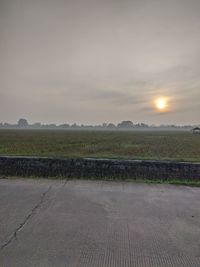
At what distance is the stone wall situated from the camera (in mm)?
6715

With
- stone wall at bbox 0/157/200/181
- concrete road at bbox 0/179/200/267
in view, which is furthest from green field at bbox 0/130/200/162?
concrete road at bbox 0/179/200/267

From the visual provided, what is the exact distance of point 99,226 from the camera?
11.6 ft

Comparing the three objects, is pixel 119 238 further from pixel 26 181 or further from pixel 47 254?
pixel 26 181

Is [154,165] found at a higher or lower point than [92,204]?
higher

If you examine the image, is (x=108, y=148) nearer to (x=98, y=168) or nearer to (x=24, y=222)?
(x=98, y=168)

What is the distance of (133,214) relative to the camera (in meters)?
4.06

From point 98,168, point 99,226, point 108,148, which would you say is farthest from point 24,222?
point 108,148

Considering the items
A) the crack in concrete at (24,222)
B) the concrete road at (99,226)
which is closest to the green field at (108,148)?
the concrete road at (99,226)

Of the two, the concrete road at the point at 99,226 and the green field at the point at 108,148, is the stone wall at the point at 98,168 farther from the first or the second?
the green field at the point at 108,148

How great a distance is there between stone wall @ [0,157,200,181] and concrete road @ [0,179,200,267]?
3.23 ft

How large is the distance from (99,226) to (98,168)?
135 inches

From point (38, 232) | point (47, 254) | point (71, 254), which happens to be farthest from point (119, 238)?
point (38, 232)

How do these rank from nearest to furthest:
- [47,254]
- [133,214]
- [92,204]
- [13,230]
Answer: [47,254], [13,230], [133,214], [92,204]

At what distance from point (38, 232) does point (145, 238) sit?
1691mm
